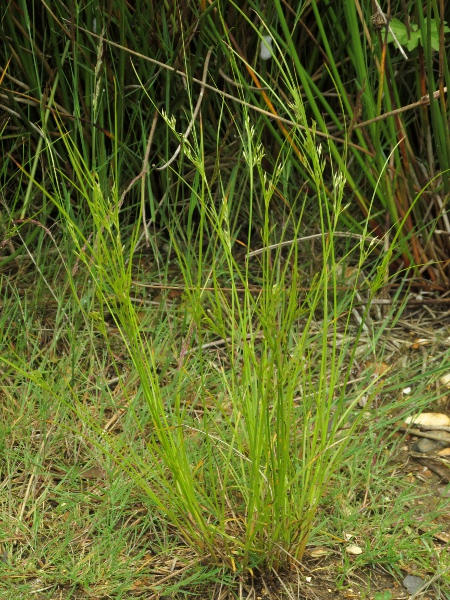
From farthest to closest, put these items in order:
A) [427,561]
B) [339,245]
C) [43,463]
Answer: [339,245] < [43,463] < [427,561]

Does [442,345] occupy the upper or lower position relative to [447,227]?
lower

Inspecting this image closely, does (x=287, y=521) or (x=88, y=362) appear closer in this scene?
(x=287, y=521)

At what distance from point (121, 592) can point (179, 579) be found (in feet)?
0.33

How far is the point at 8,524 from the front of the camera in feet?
→ 4.98

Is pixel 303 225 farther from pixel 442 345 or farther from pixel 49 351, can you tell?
pixel 49 351

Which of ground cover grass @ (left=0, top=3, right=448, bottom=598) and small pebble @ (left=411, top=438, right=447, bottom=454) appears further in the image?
small pebble @ (left=411, top=438, right=447, bottom=454)

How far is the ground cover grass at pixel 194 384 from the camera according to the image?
126cm

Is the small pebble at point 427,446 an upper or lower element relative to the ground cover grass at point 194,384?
lower

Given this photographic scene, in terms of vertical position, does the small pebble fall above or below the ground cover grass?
below

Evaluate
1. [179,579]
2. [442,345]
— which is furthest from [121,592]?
[442,345]

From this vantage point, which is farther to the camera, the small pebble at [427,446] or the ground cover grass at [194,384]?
the small pebble at [427,446]

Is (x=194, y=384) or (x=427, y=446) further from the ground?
(x=194, y=384)

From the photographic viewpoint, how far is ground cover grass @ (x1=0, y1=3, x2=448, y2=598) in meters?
1.26

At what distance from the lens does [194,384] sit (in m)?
1.81
